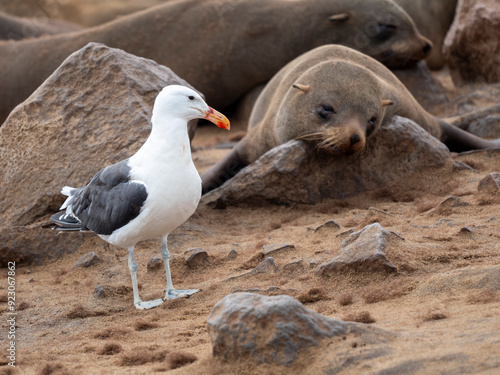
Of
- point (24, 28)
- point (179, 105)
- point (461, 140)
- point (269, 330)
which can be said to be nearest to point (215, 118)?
point (179, 105)

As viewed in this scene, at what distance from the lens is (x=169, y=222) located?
3.94 meters

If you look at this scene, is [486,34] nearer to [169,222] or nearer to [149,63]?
[149,63]

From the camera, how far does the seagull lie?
152 inches

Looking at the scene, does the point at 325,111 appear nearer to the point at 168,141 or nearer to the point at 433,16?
the point at 168,141

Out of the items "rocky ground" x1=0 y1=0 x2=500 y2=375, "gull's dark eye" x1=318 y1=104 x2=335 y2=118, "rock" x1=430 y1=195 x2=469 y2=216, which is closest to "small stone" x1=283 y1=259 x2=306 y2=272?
"rocky ground" x1=0 y1=0 x2=500 y2=375

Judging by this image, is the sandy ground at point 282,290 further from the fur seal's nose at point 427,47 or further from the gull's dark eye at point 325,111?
the fur seal's nose at point 427,47

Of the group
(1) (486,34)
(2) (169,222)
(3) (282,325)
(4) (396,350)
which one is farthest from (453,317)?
(1) (486,34)

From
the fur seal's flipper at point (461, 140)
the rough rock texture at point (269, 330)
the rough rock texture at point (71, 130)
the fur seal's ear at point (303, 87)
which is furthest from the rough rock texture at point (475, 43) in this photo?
the rough rock texture at point (269, 330)

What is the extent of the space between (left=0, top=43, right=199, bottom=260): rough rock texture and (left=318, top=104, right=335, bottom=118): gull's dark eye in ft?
4.07

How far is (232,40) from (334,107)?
404 centimetres

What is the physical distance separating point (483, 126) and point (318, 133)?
2.55m

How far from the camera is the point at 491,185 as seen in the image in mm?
4934

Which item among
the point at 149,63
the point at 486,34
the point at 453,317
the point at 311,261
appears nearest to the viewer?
the point at 453,317

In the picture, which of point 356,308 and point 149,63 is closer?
point 356,308
